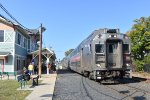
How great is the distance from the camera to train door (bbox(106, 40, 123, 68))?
22703 millimetres

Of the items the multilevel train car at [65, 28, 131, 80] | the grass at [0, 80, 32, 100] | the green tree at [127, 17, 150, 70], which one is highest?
the green tree at [127, 17, 150, 70]

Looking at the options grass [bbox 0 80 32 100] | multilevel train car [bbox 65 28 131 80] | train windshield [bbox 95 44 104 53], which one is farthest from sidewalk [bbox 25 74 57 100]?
train windshield [bbox 95 44 104 53]

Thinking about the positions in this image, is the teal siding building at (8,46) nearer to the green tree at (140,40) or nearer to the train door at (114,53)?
the green tree at (140,40)

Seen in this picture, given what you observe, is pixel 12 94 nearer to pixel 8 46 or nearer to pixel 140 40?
pixel 8 46

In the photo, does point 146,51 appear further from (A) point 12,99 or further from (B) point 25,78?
(A) point 12,99

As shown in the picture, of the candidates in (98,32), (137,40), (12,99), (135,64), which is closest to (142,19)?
(137,40)

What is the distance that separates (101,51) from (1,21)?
18.6 metres

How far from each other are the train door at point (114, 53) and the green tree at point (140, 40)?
69.4 ft

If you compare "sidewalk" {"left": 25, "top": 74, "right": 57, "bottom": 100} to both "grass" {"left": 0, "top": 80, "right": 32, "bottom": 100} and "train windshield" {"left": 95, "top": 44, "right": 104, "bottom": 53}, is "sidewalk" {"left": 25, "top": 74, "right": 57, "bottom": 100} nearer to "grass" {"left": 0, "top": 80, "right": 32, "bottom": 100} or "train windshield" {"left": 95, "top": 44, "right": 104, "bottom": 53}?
"grass" {"left": 0, "top": 80, "right": 32, "bottom": 100}

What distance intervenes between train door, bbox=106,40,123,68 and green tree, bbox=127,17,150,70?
833 inches

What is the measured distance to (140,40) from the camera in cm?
4447

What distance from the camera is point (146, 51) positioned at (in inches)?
1780

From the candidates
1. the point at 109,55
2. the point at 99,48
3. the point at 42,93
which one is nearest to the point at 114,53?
the point at 109,55

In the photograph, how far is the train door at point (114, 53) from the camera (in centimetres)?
2270
